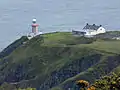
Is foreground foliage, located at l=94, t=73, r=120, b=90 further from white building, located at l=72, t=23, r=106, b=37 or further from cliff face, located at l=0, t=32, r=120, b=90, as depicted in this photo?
white building, located at l=72, t=23, r=106, b=37

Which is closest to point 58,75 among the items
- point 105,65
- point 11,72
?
point 105,65

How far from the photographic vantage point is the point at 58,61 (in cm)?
5456

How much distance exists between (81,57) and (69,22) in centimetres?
4492

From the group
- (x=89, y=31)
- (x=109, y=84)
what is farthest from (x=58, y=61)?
(x=109, y=84)

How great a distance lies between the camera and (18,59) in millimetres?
59719

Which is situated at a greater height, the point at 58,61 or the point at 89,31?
the point at 89,31

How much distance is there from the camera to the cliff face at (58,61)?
152 ft

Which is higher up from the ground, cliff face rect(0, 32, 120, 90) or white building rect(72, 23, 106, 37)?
white building rect(72, 23, 106, 37)

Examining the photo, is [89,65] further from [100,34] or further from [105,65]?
[100,34]

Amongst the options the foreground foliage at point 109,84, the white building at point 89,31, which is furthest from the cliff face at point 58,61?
the foreground foliage at point 109,84

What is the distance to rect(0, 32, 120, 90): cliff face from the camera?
152 ft

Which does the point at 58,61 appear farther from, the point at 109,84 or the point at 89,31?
the point at 109,84

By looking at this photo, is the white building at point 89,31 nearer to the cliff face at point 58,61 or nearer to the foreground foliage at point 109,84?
the cliff face at point 58,61

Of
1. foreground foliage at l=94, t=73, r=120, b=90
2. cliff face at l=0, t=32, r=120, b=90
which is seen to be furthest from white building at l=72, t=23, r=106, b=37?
foreground foliage at l=94, t=73, r=120, b=90
